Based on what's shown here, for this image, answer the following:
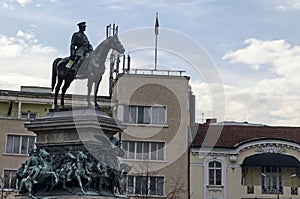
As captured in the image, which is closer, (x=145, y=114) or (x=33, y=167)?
(x=33, y=167)

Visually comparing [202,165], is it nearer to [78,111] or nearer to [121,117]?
[121,117]

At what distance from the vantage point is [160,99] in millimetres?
52812

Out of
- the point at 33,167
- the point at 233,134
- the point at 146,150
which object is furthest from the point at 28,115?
the point at 33,167

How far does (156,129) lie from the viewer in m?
52.2

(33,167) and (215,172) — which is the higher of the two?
(215,172)

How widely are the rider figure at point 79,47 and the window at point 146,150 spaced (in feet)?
98.1

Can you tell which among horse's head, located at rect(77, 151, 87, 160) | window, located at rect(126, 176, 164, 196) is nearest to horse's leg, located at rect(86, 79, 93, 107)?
horse's head, located at rect(77, 151, 87, 160)

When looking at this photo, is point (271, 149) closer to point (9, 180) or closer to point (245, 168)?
point (245, 168)

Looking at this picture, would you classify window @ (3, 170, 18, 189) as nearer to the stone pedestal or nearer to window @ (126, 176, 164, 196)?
window @ (126, 176, 164, 196)

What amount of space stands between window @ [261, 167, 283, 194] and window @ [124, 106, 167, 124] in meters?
9.44

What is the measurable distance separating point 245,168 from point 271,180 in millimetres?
2524

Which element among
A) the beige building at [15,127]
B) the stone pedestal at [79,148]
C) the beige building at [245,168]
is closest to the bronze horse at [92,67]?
the stone pedestal at [79,148]

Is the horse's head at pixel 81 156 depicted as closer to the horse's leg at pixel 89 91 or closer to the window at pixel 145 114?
the horse's leg at pixel 89 91

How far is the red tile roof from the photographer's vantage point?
52.2 meters
